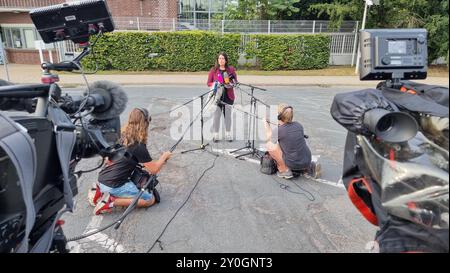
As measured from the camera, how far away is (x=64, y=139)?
1782mm

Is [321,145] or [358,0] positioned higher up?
[358,0]

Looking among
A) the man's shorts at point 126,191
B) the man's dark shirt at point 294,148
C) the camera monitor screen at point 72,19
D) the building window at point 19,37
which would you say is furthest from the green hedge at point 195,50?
the camera monitor screen at point 72,19

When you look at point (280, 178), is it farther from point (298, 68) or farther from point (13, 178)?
point (298, 68)

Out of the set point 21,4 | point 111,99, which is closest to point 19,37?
point 21,4

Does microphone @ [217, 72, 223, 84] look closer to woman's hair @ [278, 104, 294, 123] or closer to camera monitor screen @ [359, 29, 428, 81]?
woman's hair @ [278, 104, 294, 123]

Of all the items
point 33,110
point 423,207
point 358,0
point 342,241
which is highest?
point 358,0

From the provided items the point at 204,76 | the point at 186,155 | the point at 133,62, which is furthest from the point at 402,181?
the point at 133,62

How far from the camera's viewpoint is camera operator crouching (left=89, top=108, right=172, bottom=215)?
366 cm

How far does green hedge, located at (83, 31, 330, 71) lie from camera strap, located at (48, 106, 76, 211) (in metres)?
13.8

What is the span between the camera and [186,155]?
18.4 ft

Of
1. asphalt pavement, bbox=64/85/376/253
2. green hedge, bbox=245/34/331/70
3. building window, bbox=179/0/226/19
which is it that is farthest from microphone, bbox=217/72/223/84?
building window, bbox=179/0/226/19

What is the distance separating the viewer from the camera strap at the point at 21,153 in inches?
52.6

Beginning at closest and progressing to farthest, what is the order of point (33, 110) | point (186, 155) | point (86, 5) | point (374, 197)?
point (374, 197) < point (33, 110) < point (86, 5) < point (186, 155)

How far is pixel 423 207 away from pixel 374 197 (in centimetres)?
41
